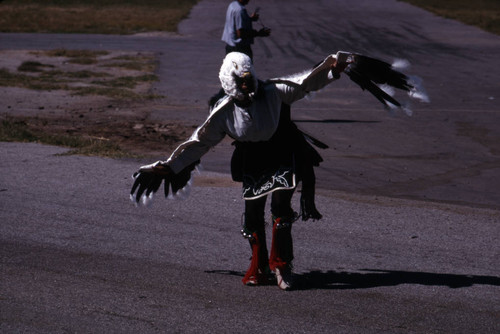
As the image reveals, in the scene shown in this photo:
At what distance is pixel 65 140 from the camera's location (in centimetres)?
1330

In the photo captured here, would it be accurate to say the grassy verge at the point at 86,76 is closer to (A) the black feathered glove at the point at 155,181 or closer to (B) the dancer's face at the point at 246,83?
(A) the black feathered glove at the point at 155,181

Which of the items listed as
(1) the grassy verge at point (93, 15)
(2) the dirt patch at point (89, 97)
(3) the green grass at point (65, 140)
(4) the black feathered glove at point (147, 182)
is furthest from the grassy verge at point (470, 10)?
(4) the black feathered glove at point (147, 182)

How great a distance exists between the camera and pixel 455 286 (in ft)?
22.6

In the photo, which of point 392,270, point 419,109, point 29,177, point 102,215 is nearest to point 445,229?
point 392,270

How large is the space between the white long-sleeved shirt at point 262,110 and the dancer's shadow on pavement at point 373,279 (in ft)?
4.18

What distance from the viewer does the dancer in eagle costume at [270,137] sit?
→ 6395mm

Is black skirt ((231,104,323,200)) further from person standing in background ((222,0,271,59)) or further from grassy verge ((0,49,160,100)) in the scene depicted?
grassy verge ((0,49,160,100))

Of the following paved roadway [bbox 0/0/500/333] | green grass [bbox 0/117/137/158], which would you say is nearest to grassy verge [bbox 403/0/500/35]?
paved roadway [bbox 0/0/500/333]

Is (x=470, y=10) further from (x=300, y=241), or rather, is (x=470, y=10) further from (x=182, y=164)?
(x=182, y=164)

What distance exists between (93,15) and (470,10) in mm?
19191

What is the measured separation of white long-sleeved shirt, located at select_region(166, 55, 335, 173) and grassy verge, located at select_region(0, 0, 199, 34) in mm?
28442

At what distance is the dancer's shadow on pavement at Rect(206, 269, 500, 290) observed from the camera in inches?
273

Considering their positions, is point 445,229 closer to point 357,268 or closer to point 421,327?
point 357,268

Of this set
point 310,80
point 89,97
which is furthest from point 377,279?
point 89,97
